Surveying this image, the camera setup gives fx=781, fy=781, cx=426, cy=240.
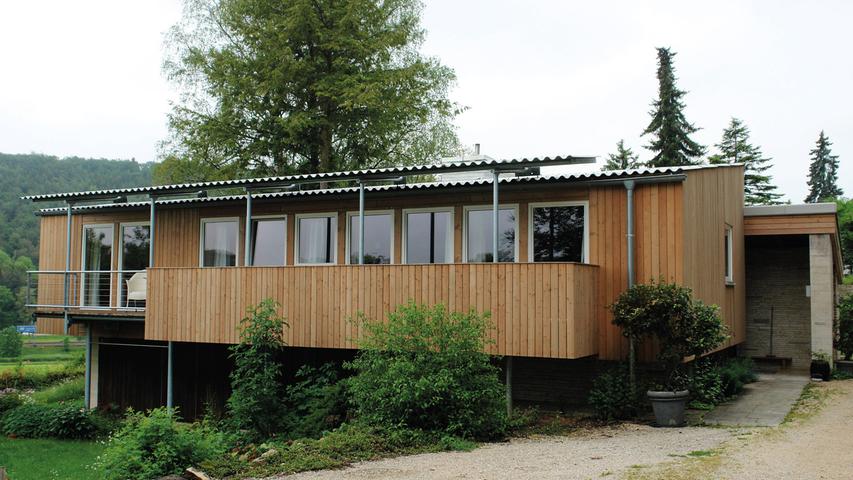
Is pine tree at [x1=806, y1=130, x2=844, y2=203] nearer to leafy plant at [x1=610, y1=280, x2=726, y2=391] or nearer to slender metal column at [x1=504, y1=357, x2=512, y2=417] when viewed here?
leafy plant at [x1=610, y1=280, x2=726, y2=391]

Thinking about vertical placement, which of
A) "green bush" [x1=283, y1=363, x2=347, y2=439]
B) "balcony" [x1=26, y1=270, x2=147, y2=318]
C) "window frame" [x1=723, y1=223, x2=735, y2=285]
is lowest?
"green bush" [x1=283, y1=363, x2=347, y2=439]

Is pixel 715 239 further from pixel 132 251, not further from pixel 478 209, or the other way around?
pixel 132 251

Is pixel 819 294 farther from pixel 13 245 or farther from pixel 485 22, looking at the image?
pixel 13 245

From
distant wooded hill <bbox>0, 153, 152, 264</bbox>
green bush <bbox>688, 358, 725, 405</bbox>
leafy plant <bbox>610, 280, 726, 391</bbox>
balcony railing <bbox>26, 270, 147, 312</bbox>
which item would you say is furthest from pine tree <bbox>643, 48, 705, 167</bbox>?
distant wooded hill <bbox>0, 153, 152, 264</bbox>

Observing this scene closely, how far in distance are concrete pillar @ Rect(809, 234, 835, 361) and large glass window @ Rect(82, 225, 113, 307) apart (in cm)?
1683

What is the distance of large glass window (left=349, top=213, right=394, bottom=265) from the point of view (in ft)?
52.8

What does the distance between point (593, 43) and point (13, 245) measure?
58551mm

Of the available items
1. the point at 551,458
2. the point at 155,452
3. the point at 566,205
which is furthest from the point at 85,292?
the point at 551,458

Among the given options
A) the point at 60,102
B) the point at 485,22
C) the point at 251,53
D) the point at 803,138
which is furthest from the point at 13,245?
the point at 803,138

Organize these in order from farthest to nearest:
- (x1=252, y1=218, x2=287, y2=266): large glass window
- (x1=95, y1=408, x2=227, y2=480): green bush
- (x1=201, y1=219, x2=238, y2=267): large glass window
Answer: (x1=201, y1=219, x2=238, y2=267): large glass window → (x1=252, y1=218, x2=287, y2=266): large glass window → (x1=95, y1=408, x2=227, y2=480): green bush

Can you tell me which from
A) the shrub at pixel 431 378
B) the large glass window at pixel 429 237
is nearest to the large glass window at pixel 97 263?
the large glass window at pixel 429 237

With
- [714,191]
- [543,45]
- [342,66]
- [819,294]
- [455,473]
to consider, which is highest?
[342,66]

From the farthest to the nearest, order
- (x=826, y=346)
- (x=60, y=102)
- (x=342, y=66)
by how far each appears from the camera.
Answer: (x=60, y=102), (x=342, y=66), (x=826, y=346)

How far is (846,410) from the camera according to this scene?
42.6 feet
